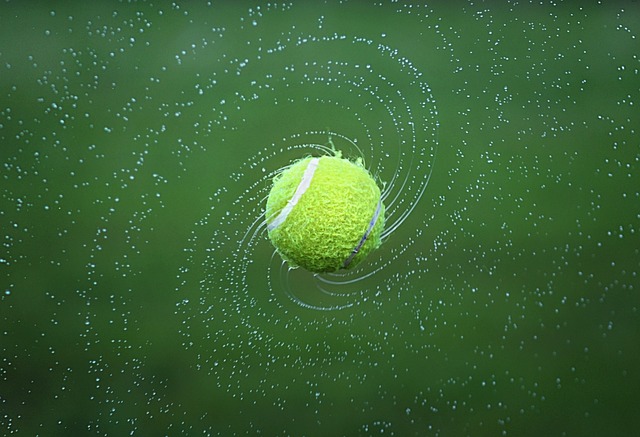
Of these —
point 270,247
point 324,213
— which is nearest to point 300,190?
point 324,213

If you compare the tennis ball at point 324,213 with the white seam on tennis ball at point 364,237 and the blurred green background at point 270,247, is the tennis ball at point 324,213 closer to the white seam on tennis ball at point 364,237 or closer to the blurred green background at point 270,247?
the white seam on tennis ball at point 364,237

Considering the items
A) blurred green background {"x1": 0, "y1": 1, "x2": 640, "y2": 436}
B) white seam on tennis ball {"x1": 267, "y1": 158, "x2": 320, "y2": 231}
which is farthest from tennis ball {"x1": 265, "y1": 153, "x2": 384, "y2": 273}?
blurred green background {"x1": 0, "y1": 1, "x2": 640, "y2": 436}

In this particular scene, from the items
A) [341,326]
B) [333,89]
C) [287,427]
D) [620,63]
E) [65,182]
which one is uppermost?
[620,63]

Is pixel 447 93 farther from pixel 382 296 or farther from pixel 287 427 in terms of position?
pixel 287 427

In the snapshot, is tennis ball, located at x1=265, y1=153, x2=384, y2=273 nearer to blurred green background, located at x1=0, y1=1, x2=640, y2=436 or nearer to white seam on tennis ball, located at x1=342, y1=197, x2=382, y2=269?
white seam on tennis ball, located at x1=342, y1=197, x2=382, y2=269

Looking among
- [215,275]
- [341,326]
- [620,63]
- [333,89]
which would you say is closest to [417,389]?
[341,326]

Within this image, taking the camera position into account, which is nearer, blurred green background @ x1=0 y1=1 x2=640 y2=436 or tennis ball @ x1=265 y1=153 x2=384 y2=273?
tennis ball @ x1=265 y1=153 x2=384 y2=273

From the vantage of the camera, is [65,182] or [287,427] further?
[287,427]
